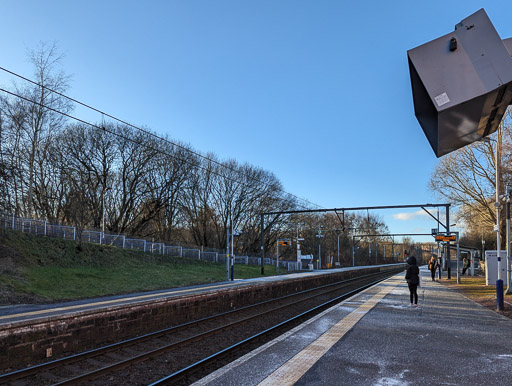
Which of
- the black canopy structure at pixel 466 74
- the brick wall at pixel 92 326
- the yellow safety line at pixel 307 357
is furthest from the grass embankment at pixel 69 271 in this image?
the black canopy structure at pixel 466 74

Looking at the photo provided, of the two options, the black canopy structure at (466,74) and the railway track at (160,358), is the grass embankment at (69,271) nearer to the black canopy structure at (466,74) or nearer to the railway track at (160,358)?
the railway track at (160,358)

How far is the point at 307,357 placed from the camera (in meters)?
6.73

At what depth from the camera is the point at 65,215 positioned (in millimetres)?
38438

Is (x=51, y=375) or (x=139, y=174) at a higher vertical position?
(x=139, y=174)

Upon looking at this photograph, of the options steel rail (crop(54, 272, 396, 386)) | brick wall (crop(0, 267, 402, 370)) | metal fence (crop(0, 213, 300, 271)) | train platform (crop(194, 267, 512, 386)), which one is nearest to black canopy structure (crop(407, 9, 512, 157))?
train platform (crop(194, 267, 512, 386))

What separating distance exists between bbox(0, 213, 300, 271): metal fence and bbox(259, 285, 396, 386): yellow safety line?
20.8 metres

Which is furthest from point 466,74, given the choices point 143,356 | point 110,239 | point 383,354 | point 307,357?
point 110,239

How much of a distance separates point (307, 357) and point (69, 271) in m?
19.0

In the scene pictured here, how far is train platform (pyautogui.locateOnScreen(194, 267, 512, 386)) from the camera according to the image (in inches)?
222

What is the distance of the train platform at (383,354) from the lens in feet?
18.5

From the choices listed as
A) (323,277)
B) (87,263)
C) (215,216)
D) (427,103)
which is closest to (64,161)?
(87,263)

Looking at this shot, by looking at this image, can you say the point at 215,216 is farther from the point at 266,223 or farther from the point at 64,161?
the point at 64,161

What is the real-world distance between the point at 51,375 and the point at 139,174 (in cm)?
3639

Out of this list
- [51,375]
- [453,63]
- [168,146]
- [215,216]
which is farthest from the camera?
[215,216]
